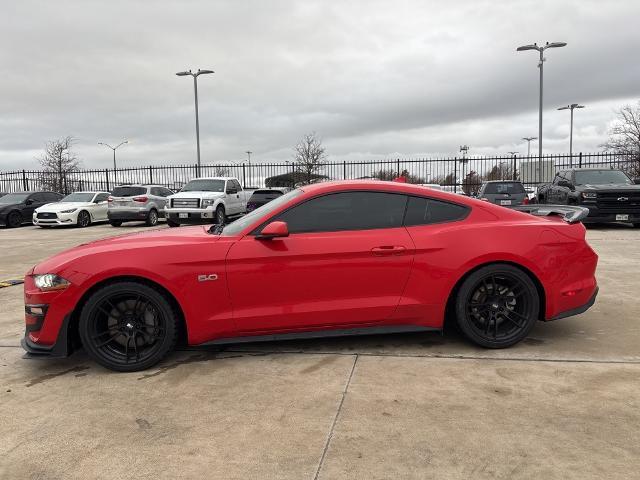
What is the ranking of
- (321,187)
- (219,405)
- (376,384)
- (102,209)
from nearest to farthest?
(219,405), (376,384), (321,187), (102,209)

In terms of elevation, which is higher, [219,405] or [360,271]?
[360,271]

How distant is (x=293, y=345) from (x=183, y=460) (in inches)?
69.5

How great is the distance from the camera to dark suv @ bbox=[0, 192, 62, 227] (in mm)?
19828

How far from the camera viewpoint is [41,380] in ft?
12.0

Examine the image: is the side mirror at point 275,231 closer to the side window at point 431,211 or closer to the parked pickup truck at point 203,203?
the side window at point 431,211

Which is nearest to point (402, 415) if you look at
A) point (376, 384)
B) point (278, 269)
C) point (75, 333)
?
point (376, 384)

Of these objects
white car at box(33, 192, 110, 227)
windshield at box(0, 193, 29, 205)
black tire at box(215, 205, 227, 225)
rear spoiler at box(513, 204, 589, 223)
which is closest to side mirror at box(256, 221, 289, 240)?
rear spoiler at box(513, 204, 589, 223)

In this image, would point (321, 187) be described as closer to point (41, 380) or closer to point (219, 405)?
point (219, 405)

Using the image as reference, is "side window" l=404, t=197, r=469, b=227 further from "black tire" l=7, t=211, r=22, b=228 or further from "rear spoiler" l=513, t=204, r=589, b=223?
"black tire" l=7, t=211, r=22, b=228

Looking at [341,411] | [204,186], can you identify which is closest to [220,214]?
[204,186]

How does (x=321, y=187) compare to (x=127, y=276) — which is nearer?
(x=127, y=276)

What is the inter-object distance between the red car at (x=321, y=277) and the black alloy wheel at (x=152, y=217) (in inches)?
610

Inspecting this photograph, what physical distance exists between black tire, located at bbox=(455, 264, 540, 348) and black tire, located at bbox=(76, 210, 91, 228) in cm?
1878

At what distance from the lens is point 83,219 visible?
64.3ft
